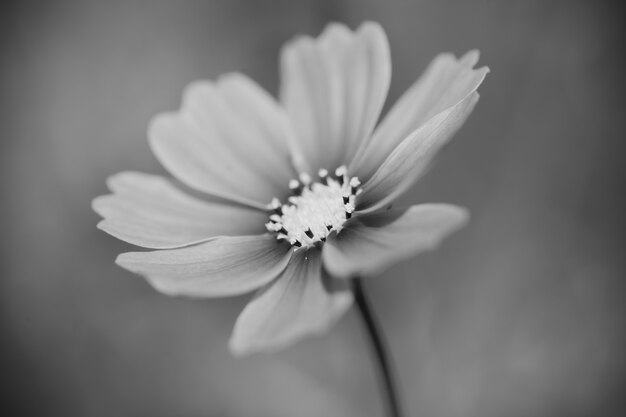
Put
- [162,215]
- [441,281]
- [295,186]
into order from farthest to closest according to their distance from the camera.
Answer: [441,281], [295,186], [162,215]

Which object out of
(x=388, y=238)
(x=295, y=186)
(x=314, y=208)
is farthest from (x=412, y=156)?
(x=295, y=186)

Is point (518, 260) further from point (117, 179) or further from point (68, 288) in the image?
point (68, 288)

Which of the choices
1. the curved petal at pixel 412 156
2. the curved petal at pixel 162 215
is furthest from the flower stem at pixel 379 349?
the curved petal at pixel 162 215

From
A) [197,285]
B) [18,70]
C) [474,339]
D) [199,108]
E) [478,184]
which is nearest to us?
[197,285]

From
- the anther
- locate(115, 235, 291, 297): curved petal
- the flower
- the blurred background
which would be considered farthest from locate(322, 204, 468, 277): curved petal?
the blurred background

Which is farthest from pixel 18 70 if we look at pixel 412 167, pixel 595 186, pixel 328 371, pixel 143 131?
pixel 595 186

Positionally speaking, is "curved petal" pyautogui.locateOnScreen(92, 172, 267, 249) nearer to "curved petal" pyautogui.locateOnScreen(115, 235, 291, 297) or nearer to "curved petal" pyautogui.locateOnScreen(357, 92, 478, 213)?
"curved petal" pyautogui.locateOnScreen(115, 235, 291, 297)

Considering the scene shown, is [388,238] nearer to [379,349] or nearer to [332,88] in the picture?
[379,349]
